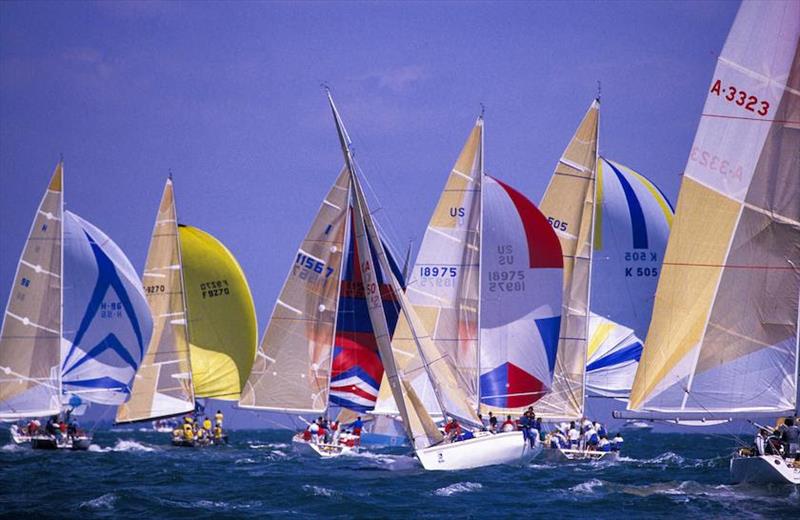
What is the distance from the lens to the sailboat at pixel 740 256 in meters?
22.6

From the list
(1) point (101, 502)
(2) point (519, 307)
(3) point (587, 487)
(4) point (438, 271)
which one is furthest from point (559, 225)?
(1) point (101, 502)

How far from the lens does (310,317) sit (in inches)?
1598

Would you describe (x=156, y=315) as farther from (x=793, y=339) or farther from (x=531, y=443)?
(x=793, y=339)

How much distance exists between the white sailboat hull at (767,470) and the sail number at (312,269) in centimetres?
1938

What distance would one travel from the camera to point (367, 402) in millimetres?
41250

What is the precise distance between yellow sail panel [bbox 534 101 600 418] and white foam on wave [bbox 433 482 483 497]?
38.0 feet

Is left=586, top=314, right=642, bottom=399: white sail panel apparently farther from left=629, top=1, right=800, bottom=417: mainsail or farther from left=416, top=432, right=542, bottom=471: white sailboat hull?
left=629, top=1, right=800, bottom=417: mainsail

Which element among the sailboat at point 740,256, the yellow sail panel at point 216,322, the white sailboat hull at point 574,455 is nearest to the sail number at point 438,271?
the white sailboat hull at point 574,455

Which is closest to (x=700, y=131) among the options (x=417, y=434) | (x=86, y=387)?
(x=417, y=434)

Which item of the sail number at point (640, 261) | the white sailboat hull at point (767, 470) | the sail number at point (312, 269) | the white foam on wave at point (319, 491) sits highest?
the sail number at point (640, 261)

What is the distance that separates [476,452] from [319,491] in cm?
529

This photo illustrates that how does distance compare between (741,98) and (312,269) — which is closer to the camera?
(741,98)

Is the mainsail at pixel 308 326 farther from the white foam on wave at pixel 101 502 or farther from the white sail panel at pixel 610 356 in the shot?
the white foam on wave at pixel 101 502

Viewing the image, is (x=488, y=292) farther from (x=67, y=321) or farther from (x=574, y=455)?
(x=67, y=321)
